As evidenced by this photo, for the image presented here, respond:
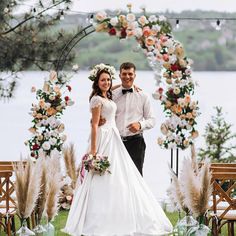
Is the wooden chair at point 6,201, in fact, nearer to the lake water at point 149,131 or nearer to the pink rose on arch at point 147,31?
the pink rose on arch at point 147,31

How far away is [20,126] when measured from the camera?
29.2 meters

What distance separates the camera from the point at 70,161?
1032 centimetres

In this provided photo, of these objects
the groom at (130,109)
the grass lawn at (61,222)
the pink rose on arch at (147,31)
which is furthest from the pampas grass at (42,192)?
the pink rose on arch at (147,31)

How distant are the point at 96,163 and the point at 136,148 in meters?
0.63

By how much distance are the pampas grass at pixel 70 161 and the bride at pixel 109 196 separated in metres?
2.03

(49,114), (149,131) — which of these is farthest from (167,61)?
(149,131)

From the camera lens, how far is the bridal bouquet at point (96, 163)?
7980mm

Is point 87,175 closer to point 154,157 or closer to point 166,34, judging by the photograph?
point 166,34

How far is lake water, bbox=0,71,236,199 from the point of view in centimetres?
1742

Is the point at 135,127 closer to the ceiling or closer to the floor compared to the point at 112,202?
closer to the ceiling

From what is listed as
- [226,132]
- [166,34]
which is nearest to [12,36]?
[226,132]

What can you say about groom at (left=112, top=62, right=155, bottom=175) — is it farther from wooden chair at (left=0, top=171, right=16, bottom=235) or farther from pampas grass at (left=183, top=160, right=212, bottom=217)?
pampas grass at (left=183, top=160, right=212, bottom=217)

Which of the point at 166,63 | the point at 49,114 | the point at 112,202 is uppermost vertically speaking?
the point at 166,63

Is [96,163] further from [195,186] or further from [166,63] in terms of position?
[195,186]
